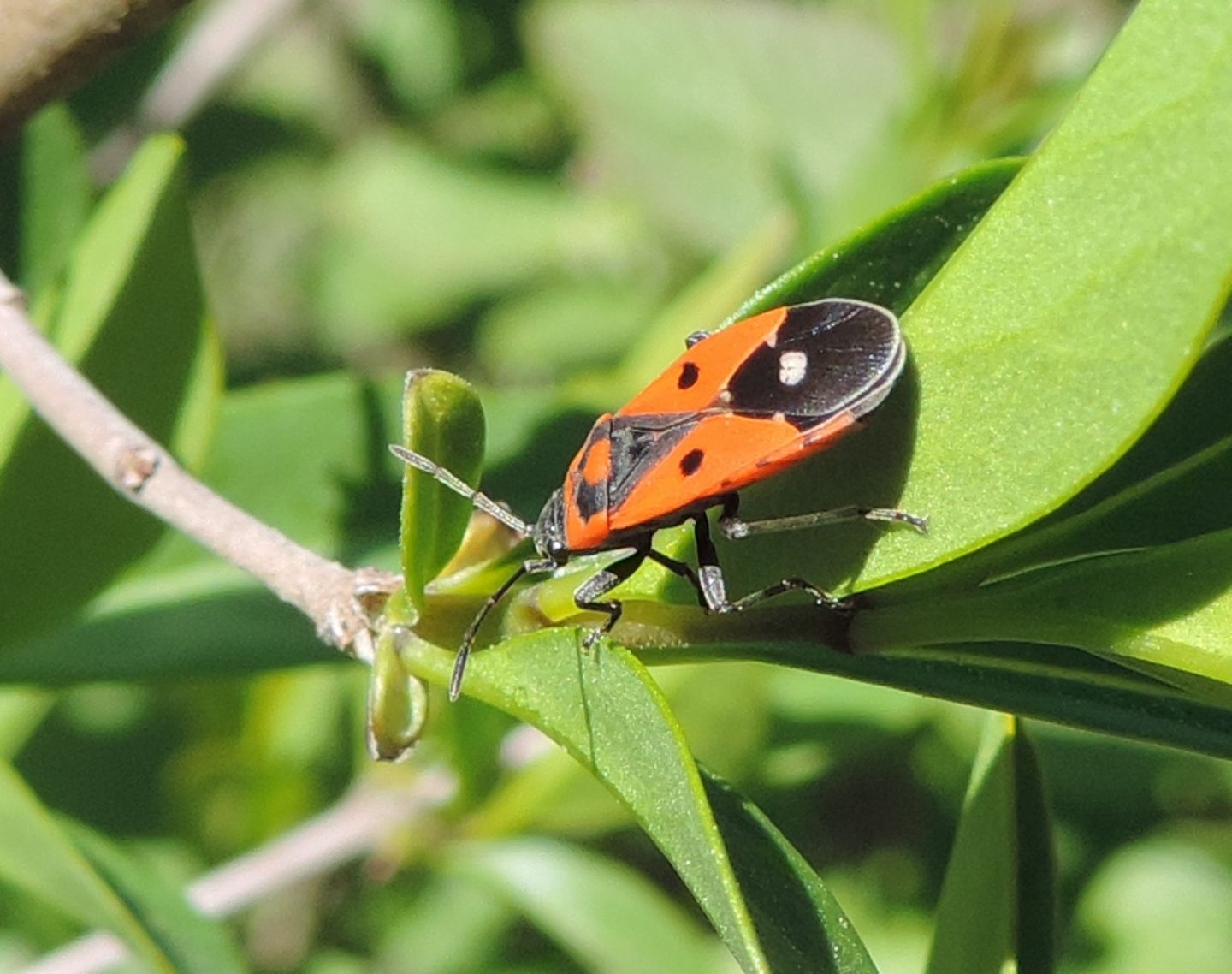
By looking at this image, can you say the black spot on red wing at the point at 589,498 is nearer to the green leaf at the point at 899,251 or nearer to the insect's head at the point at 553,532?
the insect's head at the point at 553,532

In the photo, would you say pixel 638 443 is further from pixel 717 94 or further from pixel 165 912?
pixel 717 94

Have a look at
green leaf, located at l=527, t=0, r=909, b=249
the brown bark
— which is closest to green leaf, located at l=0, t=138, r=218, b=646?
the brown bark

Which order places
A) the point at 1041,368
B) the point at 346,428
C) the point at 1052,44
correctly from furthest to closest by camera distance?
the point at 1052,44 < the point at 346,428 < the point at 1041,368

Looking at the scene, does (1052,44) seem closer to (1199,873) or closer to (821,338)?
(1199,873)

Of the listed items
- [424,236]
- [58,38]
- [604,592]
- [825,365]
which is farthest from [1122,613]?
[424,236]

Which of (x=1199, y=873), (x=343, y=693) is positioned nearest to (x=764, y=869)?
(x=343, y=693)

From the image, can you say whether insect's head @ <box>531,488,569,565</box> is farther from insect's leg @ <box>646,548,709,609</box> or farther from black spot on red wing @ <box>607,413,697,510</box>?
insect's leg @ <box>646,548,709,609</box>
